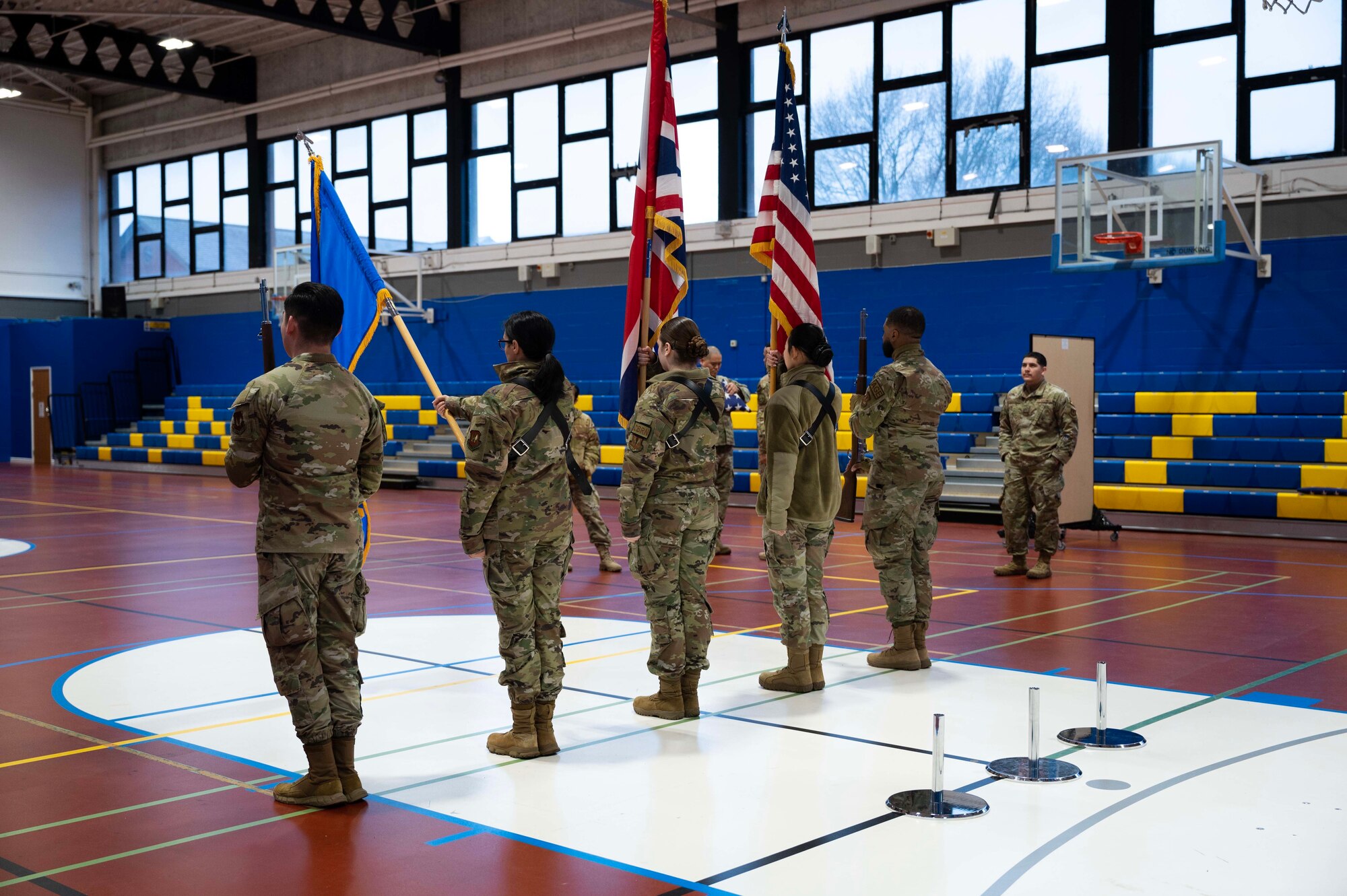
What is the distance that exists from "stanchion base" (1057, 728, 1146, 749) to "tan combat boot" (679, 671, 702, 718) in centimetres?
154

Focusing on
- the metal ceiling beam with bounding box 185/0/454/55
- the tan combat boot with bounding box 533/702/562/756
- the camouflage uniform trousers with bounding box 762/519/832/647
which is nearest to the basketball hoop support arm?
the camouflage uniform trousers with bounding box 762/519/832/647

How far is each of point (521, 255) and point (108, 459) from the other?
11.1 metres

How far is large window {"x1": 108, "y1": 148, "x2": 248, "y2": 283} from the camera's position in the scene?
26.7 metres

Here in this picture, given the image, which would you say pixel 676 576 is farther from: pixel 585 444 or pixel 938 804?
pixel 585 444

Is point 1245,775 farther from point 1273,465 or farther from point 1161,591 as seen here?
point 1273,465

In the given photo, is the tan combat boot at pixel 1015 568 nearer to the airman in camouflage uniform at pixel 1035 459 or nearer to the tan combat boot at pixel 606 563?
the airman in camouflage uniform at pixel 1035 459

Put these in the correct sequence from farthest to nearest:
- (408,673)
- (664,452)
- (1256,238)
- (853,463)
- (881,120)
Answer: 1. (881,120)
2. (1256,238)
3. (853,463)
4. (408,673)
5. (664,452)

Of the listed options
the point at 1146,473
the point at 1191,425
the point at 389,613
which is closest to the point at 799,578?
the point at 389,613

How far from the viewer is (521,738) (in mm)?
4711

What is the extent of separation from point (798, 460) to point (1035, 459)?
4.79 m

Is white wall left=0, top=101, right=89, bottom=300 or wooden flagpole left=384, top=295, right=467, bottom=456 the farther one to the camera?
white wall left=0, top=101, right=89, bottom=300

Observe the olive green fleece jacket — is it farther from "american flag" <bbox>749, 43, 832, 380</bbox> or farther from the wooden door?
the wooden door

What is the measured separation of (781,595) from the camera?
225 inches

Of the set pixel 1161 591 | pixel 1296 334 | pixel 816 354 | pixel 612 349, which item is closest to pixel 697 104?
pixel 612 349
